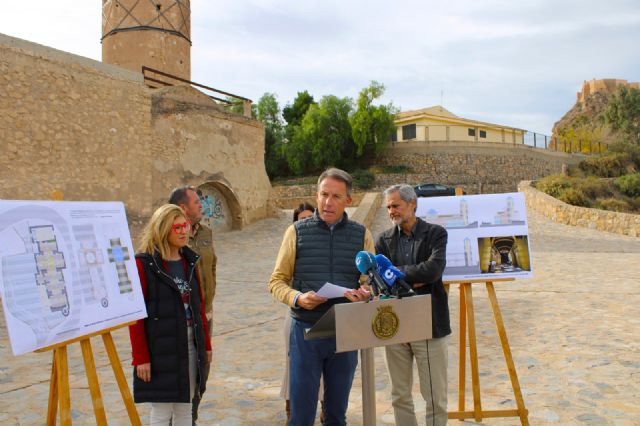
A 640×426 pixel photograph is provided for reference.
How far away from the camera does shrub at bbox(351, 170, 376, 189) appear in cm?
3444

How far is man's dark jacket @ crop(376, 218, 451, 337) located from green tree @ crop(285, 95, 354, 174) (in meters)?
32.5

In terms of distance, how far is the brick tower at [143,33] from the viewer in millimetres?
19156

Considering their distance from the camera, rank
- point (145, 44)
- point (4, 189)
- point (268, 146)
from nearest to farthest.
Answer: point (4, 189)
point (145, 44)
point (268, 146)

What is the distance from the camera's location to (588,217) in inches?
798

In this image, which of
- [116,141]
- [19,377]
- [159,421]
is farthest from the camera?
[116,141]

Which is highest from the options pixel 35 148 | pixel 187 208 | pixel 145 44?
pixel 145 44

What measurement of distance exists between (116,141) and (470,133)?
3558 centimetres

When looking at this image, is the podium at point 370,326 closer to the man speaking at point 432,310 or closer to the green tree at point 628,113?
the man speaking at point 432,310

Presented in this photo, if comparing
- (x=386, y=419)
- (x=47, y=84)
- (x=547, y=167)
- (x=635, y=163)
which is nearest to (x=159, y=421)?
(x=386, y=419)

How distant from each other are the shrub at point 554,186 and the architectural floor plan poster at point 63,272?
2456 centimetres

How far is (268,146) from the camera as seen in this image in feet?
126

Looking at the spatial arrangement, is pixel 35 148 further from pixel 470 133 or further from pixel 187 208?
pixel 470 133

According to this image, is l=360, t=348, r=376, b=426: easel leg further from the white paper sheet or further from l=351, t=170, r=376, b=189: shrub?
l=351, t=170, r=376, b=189: shrub

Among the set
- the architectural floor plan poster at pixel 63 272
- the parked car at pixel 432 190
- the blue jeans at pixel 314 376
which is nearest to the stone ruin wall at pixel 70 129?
the architectural floor plan poster at pixel 63 272
